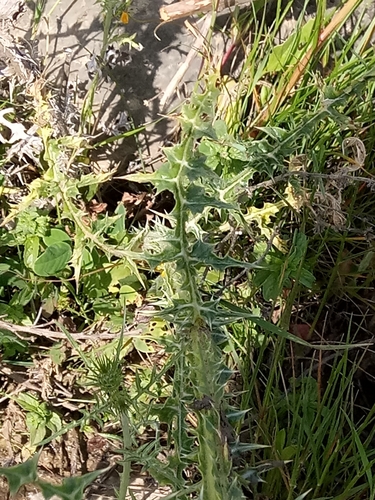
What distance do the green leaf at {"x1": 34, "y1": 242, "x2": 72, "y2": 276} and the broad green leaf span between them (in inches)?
0.9

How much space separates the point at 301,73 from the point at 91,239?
81 cm

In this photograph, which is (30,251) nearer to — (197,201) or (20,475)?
(197,201)

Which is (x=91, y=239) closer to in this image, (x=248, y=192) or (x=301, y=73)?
(x=248, y=192)

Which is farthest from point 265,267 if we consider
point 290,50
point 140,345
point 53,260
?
point 290,50

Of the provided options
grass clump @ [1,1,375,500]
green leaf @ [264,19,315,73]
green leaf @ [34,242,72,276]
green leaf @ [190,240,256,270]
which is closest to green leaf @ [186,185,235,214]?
green leaf @ [190,240,256,270]

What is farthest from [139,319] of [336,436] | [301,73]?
[301,73]

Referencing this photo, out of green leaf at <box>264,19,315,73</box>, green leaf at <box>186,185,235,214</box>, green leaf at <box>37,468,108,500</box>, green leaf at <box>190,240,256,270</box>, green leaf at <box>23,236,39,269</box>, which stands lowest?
green leaf at <box>37,468,108,500</box>

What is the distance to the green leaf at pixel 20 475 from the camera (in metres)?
0.78

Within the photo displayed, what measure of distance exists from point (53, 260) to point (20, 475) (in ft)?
3.17

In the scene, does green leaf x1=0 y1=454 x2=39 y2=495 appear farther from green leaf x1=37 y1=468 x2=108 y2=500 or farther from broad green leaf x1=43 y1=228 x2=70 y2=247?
broad green leaf x1=43 y1=228 x2=70 y2=247

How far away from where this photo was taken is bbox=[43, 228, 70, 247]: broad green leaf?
5.74ft

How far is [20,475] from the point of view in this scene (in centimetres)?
79

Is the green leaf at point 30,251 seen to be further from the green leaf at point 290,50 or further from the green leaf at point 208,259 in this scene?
the green leaf at point 290,50

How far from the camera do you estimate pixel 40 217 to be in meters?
1.77
